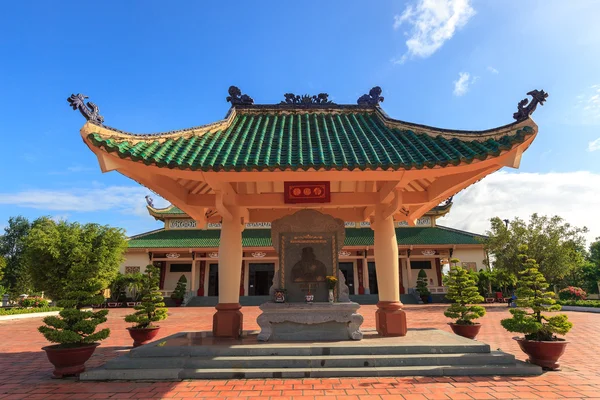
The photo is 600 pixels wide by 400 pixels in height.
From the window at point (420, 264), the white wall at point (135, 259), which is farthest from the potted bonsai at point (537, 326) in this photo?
the white wall at point (135, 259)

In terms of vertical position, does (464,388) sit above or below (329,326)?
below

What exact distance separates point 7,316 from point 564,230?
115 ft

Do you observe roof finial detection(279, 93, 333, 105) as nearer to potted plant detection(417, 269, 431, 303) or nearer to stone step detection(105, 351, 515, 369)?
stone step detection(105, 351, 515, 369)

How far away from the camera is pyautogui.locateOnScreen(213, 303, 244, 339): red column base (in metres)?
7.96

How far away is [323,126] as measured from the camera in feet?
27.9

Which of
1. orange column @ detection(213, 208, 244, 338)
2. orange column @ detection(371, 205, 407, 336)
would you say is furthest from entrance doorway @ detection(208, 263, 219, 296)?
orange column @ detection(371, 205, 407, 336)

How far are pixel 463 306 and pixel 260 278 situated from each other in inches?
883

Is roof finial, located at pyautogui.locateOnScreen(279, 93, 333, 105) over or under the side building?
over

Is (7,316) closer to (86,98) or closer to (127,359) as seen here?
(127,359)

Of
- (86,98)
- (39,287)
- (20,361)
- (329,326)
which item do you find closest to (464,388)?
(329,326)

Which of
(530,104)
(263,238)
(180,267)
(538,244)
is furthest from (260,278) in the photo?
(530,104)

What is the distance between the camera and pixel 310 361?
599 cm

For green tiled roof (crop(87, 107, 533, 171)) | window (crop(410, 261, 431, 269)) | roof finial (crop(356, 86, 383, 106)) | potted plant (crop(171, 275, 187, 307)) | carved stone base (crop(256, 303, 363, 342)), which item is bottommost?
potted plant (crop(171, 275, 187, 307))

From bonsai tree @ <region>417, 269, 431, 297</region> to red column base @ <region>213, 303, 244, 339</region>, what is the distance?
73.2 feet
